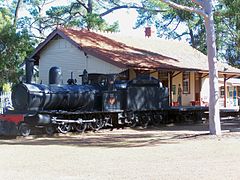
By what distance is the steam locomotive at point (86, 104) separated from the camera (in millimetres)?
16906

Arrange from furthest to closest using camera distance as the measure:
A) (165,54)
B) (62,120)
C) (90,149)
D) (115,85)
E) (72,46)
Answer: (165,54) < (72,46) < (115,85) < (62,120) < (90,149)

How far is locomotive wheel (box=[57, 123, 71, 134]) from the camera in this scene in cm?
1781

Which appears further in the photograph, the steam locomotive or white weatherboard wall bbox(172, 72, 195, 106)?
white weatherboard wall bbox(172, 72, 195, 106)

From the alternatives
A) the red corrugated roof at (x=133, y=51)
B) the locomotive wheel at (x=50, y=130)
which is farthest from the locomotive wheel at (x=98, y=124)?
the red corrugated roof at (x=133, y=51)

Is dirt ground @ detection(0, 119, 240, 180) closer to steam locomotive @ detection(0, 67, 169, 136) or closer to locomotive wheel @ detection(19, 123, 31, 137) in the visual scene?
locomotive wheel @ detection(19, 123, 31, 137)

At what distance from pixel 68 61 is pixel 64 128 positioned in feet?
29.6

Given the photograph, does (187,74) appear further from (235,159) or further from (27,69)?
(235,159)

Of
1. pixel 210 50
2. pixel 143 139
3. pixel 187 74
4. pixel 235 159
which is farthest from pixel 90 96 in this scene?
pixel 187 74

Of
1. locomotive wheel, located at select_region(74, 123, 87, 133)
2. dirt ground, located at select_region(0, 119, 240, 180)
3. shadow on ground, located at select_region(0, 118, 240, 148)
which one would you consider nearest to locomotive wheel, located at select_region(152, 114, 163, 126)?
shadow on ground, located at select_region(0, 118, 240, 148)

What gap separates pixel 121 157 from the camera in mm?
11336

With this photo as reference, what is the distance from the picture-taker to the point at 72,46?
85.7 feet

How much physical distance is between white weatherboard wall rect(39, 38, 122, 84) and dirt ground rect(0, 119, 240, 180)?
8.36 metres

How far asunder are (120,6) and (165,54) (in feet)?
46.7

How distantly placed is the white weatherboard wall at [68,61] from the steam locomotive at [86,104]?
334 centimetres
